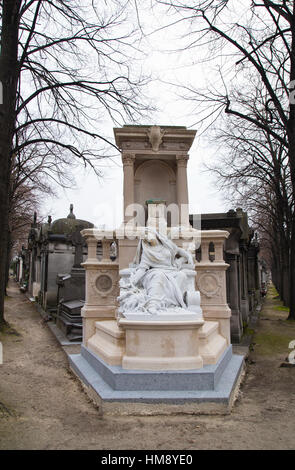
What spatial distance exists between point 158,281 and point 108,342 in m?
1.16

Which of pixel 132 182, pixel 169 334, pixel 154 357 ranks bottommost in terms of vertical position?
pixel 154 357

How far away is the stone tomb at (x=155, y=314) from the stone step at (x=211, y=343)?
0.02 m

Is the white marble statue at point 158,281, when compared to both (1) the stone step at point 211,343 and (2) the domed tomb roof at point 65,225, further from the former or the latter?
(2) the domed tomb roof at point 65,225

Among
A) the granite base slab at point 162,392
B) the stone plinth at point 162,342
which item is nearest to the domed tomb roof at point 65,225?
the stone plinth at point 162,342

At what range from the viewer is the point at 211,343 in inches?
204

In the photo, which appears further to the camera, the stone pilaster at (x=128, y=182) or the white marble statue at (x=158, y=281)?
the stone pilaster at (x=128, y=182)

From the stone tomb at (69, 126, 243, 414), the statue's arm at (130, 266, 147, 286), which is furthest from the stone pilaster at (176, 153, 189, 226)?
the statue's arm at (130, 266, 147, 286)

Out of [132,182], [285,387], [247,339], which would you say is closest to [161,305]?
[285,387]

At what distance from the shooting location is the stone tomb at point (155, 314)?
4.06 m

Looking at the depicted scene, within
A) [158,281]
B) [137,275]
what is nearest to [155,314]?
[158,281]

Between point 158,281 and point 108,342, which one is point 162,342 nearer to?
point 158,281
